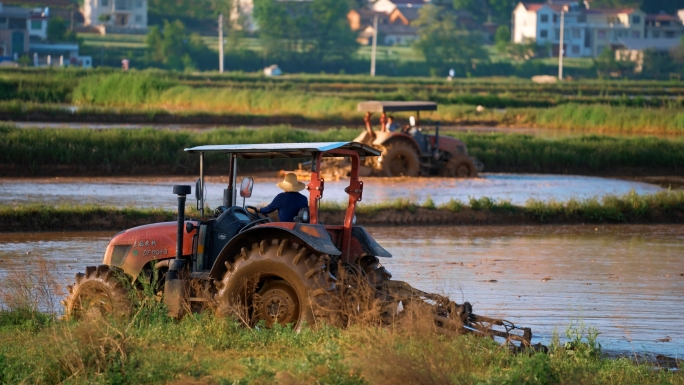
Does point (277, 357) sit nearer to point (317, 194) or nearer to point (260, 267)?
point (260, 267)

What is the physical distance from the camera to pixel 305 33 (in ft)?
328

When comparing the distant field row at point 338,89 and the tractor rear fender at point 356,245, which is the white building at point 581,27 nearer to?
the distant field row at point 338,89

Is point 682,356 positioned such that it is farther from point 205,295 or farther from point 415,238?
point 415,238

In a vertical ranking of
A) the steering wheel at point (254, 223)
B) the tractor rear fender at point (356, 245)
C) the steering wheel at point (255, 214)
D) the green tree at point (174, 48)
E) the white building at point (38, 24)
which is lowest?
the tractor rear fender at point (356, 245)

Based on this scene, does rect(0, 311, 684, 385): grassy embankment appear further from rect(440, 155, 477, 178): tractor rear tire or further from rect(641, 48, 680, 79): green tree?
rect(641, 48, 680, 79): green tree

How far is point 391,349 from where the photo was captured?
23.6 ft

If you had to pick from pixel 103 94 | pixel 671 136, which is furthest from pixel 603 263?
pixel 103 94

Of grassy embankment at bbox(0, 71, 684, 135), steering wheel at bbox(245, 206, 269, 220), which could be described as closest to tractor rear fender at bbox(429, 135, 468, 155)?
grassy embankment at bbox(0, 71, 684, 135)

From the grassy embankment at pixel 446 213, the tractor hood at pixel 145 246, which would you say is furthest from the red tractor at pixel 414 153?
the tractor hood at pixel 145 246

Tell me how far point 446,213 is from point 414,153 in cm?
652

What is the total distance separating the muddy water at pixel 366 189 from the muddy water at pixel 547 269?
2.72m

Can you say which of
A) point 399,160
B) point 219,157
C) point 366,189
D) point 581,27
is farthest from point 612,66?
point 366,189

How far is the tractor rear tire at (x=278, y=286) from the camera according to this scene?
27.8 feet

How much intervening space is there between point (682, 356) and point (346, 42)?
3712 inches
